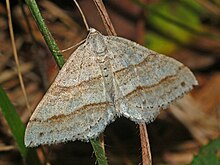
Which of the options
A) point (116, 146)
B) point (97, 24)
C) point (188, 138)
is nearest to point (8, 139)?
point (116, 146)

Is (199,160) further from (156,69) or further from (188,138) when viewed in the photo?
(188,138)

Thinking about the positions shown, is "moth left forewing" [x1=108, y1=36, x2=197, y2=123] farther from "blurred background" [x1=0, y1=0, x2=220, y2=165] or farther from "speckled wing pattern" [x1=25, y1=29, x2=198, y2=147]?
"blurred background" [x1=0, y1=0, x2=220, y2=165]

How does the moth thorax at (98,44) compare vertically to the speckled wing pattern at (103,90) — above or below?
above

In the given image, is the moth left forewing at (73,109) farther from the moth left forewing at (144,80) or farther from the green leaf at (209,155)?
the green leaf at (209,155)

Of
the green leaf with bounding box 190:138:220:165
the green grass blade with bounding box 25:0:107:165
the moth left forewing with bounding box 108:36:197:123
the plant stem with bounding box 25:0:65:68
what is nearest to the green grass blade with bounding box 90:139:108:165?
the green grass blade with bounding box 25:0:107:165

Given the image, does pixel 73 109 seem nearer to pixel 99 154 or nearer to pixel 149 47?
pixel 99 154

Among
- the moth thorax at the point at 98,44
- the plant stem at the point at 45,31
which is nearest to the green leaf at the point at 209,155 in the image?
the moth thorax at the point at 98,44

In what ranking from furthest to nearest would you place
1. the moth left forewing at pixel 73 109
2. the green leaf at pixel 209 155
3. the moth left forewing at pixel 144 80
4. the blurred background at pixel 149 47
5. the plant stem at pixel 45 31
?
the blurred background at pixel 149 47 < the green leaf at pixel 209 155 < the moth left forewing at pixel 144 80 < the moth left forewing at pixel 73 109 < the plant stem at pixel 45 31
